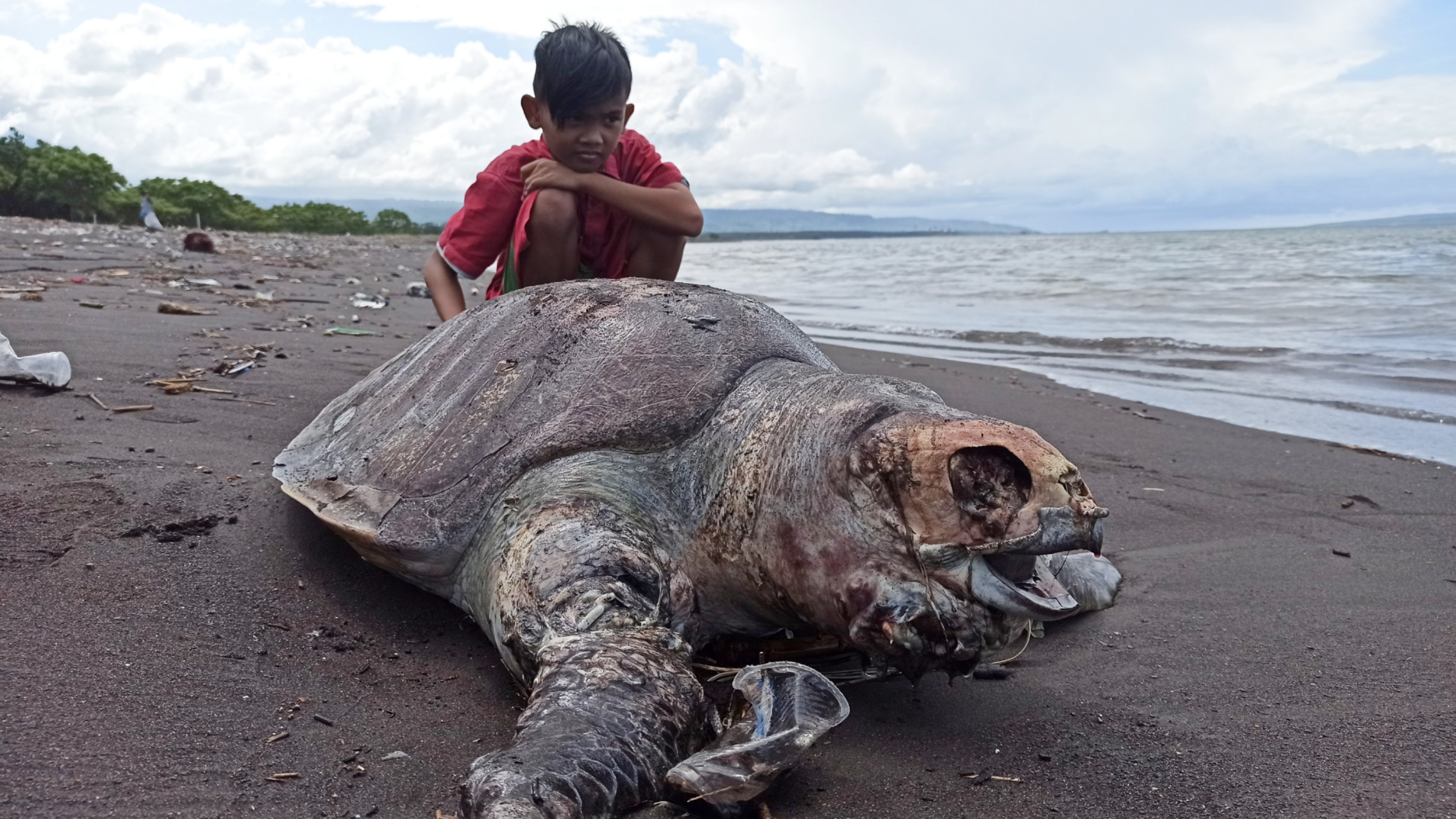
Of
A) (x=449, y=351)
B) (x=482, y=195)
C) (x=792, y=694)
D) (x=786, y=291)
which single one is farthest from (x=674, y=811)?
(x=786, y=291)

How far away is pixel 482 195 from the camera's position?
3.98m

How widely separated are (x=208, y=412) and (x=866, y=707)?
3194 mm

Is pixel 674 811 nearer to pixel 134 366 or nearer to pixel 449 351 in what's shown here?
pixel 449 351

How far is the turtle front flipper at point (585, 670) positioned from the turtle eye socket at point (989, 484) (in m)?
0.64

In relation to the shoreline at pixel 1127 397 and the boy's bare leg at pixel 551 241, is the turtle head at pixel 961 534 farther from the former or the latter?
the shoreline at pixel 1127 397

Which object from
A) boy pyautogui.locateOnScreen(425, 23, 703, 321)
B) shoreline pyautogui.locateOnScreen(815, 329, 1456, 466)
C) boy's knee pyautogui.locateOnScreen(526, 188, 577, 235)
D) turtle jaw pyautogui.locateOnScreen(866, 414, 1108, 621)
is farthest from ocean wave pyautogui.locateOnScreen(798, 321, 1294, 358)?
turtle jaw pyautogui.locateOnScreen(866, 414, 1108, 621)

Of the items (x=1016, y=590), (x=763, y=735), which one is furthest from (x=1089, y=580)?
(x=763, y=735)

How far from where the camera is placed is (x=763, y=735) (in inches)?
66.0

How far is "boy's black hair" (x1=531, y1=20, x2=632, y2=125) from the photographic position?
3387 mm

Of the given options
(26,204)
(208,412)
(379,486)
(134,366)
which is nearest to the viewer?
→ (379,486)

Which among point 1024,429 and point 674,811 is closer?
point 674,811

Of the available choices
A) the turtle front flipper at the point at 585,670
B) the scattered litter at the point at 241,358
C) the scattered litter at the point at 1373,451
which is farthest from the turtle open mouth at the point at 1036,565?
the scattered litter at the point at 241,358

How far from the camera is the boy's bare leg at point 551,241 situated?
360cm

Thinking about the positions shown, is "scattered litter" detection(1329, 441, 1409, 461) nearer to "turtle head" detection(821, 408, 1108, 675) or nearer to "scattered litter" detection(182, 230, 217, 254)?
"turtle head" detection(821, 408, 1108, 675)
